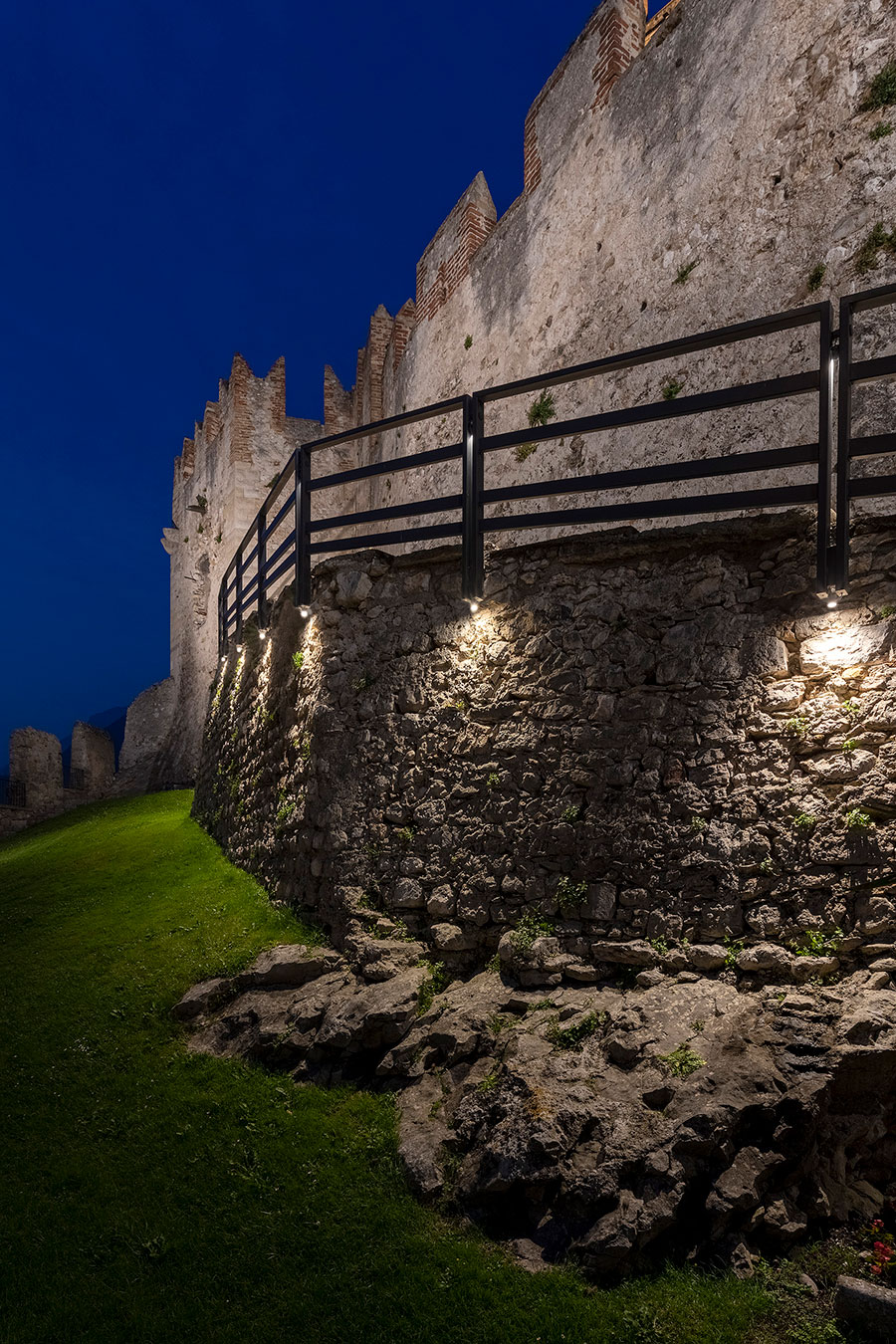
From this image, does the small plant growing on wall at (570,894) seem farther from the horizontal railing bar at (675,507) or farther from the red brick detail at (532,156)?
the red brick detail at (532,156)

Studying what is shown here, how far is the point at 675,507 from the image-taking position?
5.24 m

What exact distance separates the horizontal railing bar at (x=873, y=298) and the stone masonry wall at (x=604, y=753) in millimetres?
1275

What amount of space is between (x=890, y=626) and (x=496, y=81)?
155 meters

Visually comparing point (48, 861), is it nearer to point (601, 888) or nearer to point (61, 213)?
point (601, 888)

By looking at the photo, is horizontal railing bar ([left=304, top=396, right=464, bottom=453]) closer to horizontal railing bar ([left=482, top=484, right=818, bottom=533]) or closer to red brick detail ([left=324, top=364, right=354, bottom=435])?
horizontal railing bar ([left=482, top=484, right=818, bottom=533])

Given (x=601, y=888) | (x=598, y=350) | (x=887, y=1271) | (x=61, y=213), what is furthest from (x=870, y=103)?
(x=61, y=213)

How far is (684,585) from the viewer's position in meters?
5.40

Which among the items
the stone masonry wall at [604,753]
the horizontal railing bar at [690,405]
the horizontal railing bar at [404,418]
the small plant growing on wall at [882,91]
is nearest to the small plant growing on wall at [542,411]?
the horizontal railing bar at [404,418]

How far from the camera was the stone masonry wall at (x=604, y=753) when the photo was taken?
4605 millimetres

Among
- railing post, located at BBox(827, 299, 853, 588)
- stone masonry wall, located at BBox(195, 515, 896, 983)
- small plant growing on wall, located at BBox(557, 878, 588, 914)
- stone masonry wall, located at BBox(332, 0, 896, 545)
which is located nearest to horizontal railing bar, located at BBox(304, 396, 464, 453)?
stone masonry wall, located at BBox(195, 515, 896, 983)

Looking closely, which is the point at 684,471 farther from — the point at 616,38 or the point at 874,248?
the point at 616,38

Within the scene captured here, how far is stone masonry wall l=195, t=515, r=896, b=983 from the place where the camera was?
4.61 meters

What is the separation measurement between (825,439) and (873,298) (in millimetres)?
803

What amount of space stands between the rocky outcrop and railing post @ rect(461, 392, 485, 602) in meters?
2.83
